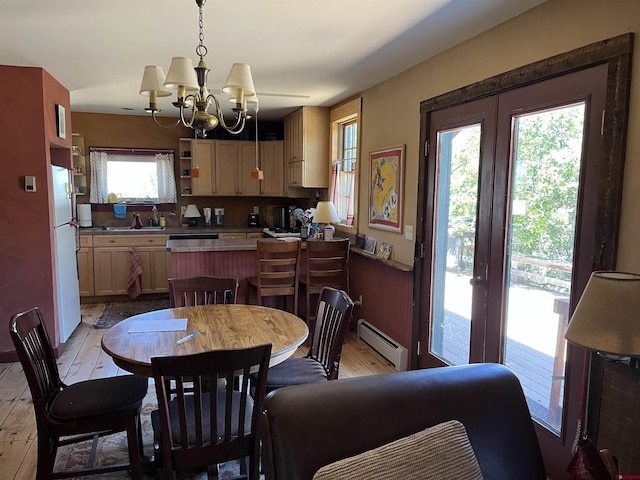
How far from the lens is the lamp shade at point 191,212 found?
20.7 ft

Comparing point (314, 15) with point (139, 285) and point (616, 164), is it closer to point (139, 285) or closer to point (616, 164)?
point (616, 164)

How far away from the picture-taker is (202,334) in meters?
2.25

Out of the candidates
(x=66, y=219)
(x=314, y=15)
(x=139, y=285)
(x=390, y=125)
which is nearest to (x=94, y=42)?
(x=314, y=15)

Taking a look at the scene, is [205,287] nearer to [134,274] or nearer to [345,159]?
[345,159]

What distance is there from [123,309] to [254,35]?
385 cm

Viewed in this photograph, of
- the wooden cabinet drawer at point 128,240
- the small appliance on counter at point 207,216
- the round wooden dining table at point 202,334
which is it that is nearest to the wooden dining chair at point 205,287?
the round wooden dining table at point 202,334

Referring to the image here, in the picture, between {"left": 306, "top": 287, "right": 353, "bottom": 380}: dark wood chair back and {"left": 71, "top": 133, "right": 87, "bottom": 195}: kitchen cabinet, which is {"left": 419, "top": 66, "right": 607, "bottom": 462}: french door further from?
{"left": 71, "top": 133, "right": 87, "bottom": 195}: kitchen cabinet

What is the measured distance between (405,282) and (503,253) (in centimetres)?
117

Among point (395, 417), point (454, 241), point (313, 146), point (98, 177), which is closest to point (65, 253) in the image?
point (98, 177)

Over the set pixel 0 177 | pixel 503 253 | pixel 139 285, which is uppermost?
pixel 0 177

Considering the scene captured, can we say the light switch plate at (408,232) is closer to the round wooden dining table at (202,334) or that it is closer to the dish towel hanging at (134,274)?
the round wooden dining table at (202,334)

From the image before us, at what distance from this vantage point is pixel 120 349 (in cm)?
200

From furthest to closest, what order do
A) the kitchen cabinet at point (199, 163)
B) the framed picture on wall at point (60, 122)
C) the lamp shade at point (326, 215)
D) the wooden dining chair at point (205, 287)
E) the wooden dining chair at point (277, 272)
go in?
the kitchen cabinet at point (199, 163) → the lamp shade at point (326, 215) → the framed picture on wall at point (60, 122) → the wooden dining chair at point (277, 272) → the wooden dining chair at point (205, 287)

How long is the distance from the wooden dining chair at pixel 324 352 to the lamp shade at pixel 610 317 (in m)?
1.13
